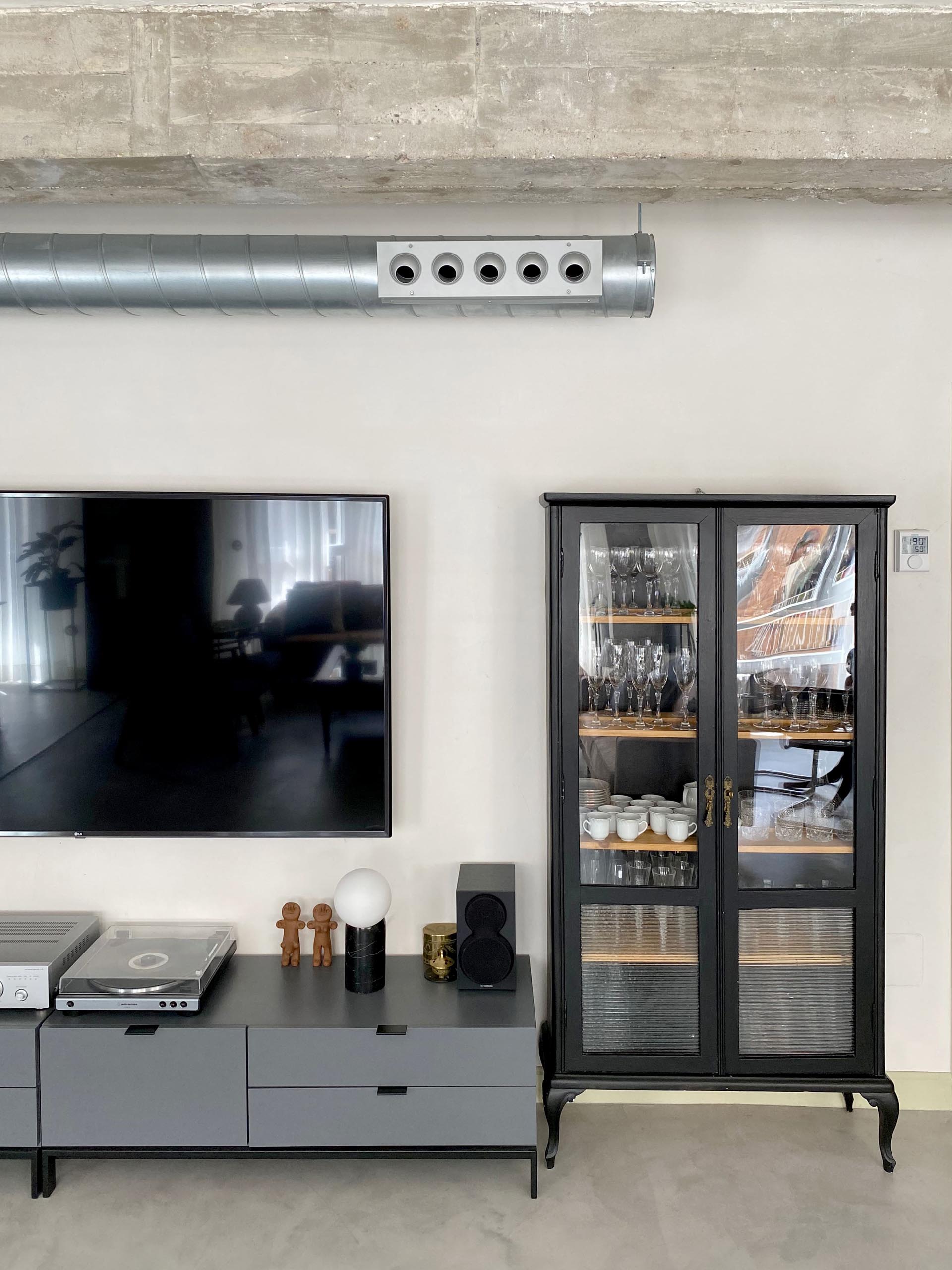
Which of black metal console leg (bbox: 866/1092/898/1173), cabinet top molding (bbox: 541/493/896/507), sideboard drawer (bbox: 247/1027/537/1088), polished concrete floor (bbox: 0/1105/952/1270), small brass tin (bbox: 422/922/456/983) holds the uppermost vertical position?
cabinet top molding (bbox: 541/493/896/507)

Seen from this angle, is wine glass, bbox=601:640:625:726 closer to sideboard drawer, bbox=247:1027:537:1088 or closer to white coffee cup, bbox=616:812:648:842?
white coffee cup, bbox=616:812:648:842

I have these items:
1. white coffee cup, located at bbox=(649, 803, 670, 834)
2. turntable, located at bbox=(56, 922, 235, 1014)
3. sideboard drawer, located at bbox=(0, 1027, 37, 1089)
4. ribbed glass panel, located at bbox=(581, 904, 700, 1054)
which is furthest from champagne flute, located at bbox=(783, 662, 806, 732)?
sideboard drawer, located at bbox=(0, 1027, 37, 1089)

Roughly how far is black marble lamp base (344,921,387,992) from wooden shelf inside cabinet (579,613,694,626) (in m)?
1.10

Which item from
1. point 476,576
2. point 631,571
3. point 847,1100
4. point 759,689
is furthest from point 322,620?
point 847,1100

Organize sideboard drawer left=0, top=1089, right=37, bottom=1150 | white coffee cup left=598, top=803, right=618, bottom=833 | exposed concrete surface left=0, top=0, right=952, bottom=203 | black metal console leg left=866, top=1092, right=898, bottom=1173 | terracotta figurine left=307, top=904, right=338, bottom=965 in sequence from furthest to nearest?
terracotta figurine left=307, top=904, right=338, bottom=965, white coffee cup left=598, top=803, right=618, bottom=833, black metal console leg left=866, top=1092, right=898, bottom=1173, sideboard drawer left=0, top=1089, right=37, bottom=1150, exposed concrete surface left=0, top=0, right=952, bottom=203

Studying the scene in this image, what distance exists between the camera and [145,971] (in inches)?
102

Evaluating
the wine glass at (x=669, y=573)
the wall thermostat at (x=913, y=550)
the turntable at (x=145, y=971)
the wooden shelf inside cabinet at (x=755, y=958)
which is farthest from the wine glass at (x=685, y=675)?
the turntable at (x=145, y=971)

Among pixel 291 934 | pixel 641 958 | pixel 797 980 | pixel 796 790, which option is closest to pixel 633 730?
pixel 796 790

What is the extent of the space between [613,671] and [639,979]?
91 cm

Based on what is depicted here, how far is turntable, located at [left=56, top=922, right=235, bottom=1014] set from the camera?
2.53m

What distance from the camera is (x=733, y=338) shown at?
9.58ft

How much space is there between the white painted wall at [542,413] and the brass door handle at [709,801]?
728 mm

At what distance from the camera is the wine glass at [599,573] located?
2637mm

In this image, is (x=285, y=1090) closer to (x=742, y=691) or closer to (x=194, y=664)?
(x=194, y=664)
